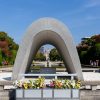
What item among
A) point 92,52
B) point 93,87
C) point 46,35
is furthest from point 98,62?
point 93,87

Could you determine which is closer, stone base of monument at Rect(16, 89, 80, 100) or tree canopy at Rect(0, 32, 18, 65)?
stone base of monument at Rect(16, 89, 80, 100)

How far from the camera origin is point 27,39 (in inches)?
797

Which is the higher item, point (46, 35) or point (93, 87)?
point (46, 35)

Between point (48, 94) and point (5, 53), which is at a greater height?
point (5, 53)

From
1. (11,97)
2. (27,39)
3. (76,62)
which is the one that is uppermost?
(27,39)

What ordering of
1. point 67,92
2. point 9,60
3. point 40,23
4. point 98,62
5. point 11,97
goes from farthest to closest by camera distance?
1. point 9,60
2. point 98,62
3. point 40,23
4. point 11,97
5. point 67,92

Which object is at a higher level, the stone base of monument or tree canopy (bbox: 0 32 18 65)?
tree canopy (bbox: 0 32 18 65)

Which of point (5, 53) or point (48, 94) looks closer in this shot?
point (48, 94)

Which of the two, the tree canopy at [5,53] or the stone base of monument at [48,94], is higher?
the tree canopy at [5,53]

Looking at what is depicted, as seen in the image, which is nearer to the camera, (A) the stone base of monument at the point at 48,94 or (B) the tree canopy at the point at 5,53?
(A) the stone base of monument at the point at 48,94

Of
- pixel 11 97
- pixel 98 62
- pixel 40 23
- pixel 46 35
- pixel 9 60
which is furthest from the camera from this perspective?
pixel 9 60

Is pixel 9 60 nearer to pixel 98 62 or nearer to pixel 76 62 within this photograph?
pixel 98 62

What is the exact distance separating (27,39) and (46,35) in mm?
2934

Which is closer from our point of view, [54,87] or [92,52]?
[54,87]
